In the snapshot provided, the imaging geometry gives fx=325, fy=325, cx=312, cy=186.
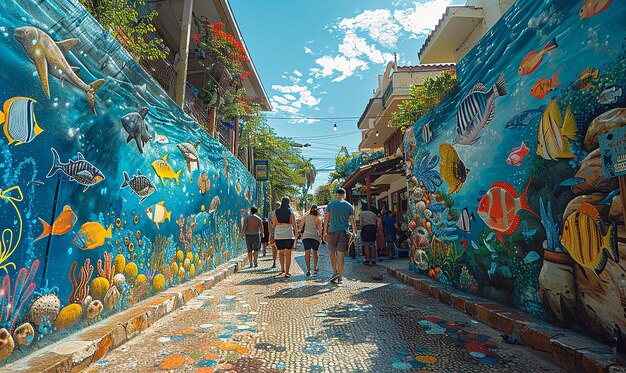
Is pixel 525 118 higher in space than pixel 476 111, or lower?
lower

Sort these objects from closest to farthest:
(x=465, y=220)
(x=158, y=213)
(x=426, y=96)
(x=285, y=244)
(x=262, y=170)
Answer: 1. (x=465, y=220)
2. (x=158, y=213)
3. (x=426, y=96)
4. (x=285, y=244)
5. (x=262, y=170)

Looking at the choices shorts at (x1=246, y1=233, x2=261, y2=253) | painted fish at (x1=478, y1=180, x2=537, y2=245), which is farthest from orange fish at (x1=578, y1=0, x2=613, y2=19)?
shorts at (x1=246, y1=233, x2=261, y2=253)

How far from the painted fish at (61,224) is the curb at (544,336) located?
413 cm

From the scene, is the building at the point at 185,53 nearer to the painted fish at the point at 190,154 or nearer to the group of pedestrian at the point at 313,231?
the painted fish at the point at 190,154

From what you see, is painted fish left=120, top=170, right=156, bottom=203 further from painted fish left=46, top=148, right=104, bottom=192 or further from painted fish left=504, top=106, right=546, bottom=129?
painted fish left=504, top=106, right=546, bottom=129

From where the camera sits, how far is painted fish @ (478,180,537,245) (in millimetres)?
3459

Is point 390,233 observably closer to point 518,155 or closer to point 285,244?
point 285,244

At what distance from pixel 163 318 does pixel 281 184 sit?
18.9 metres

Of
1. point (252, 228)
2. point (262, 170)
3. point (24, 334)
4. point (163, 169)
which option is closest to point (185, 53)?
point (163, 169)

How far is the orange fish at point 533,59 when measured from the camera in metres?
3.04

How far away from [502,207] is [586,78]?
61.6 inches

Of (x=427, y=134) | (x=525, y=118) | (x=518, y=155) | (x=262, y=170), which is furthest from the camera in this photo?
(x=262, y=170)

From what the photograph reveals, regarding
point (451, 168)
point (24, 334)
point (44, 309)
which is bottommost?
point (24, 334)

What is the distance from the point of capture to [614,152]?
200cm
